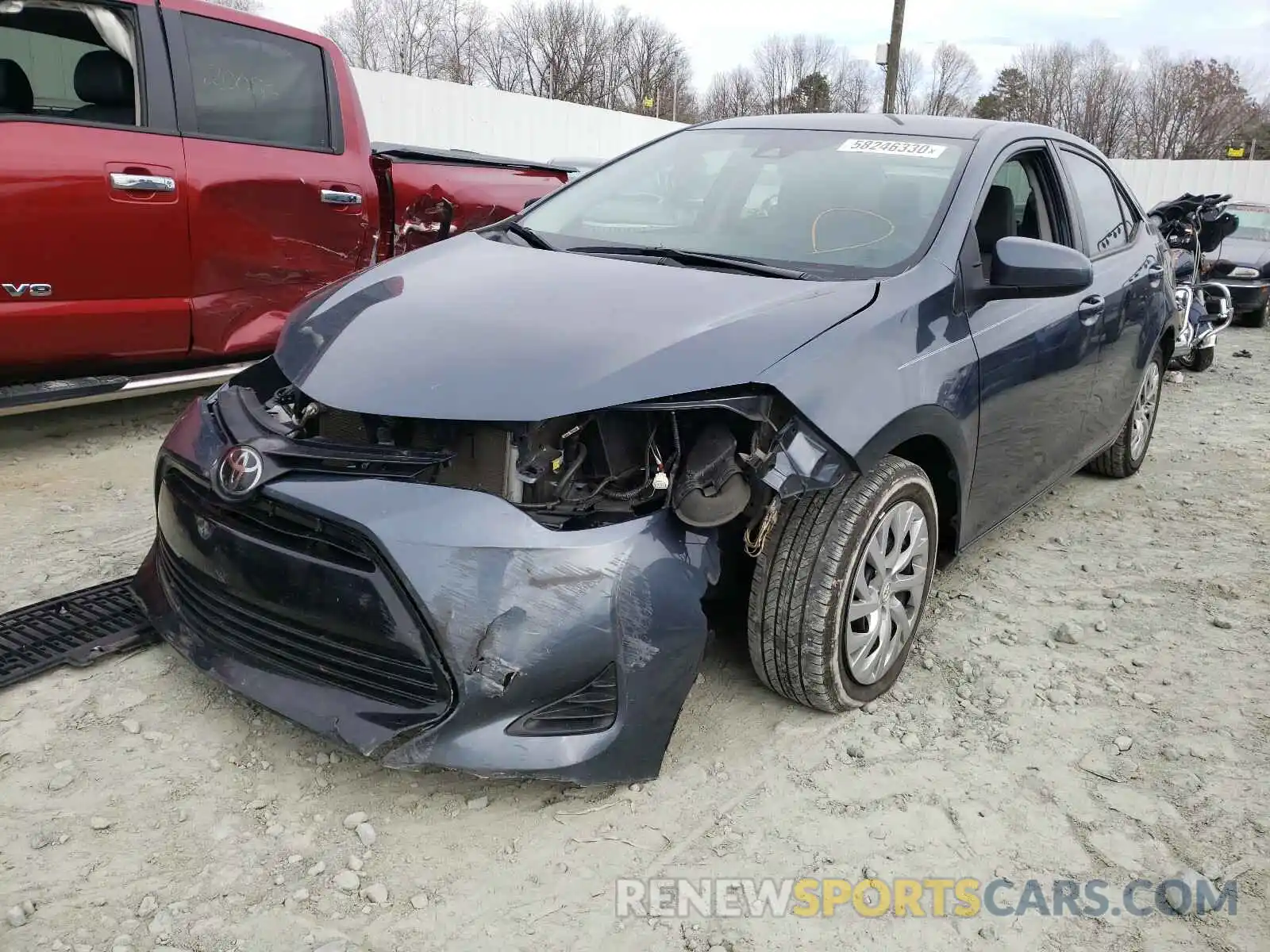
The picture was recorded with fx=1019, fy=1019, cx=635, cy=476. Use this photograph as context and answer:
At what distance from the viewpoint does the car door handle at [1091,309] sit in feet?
11.8

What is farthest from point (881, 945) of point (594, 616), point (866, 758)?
point (594, 616)

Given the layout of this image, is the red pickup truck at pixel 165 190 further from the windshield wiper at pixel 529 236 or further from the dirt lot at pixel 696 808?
the windshield wiper at pixel 529 236

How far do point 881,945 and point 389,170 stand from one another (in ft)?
14.5

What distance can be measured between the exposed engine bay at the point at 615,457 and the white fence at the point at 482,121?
42.3 ft

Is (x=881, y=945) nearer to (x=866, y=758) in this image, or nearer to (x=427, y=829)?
(x=866, y=758)

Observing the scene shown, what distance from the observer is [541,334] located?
94.9 inches

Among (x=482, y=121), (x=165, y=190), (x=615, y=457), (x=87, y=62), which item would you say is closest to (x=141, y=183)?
(x=165, y=190)

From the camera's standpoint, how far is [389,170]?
5219 mm

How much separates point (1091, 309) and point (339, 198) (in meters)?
3.37

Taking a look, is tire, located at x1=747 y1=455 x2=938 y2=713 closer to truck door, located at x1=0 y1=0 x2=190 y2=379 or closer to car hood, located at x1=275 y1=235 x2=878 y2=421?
car hood, located at x1=275 y1=235 x2=878 y2=421

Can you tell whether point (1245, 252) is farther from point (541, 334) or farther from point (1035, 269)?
point (541, 334)

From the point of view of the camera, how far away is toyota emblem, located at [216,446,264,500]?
7.29ft

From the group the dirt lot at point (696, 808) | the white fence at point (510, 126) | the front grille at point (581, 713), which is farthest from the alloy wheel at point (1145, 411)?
the white fence at point (510, 126)

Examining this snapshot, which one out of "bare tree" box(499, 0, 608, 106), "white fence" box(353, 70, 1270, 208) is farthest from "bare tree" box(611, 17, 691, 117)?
"white fence" box(353, 70, 1270, 208)
